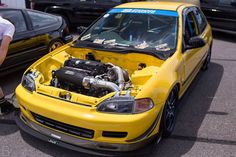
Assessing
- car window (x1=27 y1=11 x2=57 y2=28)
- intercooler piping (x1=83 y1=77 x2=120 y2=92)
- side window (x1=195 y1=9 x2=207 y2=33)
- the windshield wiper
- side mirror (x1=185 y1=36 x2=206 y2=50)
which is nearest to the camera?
intercooler piping (x1=83 y1=77 x2=120 y2=92)

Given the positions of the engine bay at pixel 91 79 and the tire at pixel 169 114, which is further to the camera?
the tire at pixel 169 114

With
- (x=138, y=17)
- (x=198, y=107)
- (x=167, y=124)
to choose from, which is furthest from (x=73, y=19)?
(x=167, y=124)

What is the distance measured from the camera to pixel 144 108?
10.2 feet

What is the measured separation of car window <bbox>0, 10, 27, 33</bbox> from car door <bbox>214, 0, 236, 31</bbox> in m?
6.15

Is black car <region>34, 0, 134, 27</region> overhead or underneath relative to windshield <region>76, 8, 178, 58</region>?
underneath

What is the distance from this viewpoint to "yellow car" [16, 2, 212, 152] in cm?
308

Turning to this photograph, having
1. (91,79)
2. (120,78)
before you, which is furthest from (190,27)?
(91,79)

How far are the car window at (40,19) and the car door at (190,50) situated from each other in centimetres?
283

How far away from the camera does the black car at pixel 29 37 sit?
214 inches

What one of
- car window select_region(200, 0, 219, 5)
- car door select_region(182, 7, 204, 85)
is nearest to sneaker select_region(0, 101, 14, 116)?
car door select_region(182, 7, 204, 85)

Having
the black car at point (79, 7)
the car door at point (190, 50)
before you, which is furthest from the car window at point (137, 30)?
the black car at point (79, 7)

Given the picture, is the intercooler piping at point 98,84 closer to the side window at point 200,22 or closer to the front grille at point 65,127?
the front grille at point 65,127

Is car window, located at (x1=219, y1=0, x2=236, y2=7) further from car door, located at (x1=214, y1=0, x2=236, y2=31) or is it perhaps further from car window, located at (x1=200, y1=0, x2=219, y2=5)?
car window, located at (x1=200, y1=0, x2=219, y2=5)

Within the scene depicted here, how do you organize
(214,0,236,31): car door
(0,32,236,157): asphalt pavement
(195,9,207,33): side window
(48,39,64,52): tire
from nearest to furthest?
(0,32,236,157): asphalt pavement < (195,9,207,33): side window < (48,39,64,52): tire < (214,0,236,31): car door
